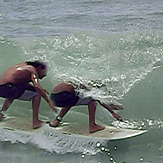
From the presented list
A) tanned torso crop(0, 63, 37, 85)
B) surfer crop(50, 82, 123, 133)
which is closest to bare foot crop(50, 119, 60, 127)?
surfer crop(50, 82, 123, 133)

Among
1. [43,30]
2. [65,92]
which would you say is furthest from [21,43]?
[65,92]

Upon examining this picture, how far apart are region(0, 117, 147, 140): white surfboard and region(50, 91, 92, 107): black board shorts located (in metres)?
0.18

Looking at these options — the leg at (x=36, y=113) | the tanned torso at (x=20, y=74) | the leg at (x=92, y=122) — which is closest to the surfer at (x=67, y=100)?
the leg at (x=92, y=122)

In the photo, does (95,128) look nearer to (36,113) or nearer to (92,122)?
(92,122)

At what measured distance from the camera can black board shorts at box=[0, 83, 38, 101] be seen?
3.69m

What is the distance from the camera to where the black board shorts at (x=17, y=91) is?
3693 millimetres

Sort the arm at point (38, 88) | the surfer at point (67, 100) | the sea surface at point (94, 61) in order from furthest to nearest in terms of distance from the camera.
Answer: the surfer at point (67, 100) < the arm at point (38, 88) < the sea surface at point (94, 61)

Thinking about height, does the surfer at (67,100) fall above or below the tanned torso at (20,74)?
below

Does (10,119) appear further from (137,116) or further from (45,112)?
(137,116)

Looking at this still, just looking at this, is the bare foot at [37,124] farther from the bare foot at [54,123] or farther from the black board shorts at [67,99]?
the black board shorts at [67,99]

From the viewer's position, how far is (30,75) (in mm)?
3615

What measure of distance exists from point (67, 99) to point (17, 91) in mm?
432

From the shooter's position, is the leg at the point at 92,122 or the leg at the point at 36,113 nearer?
the leg at the point at 92,122

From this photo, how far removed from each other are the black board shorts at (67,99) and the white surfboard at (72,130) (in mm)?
184
